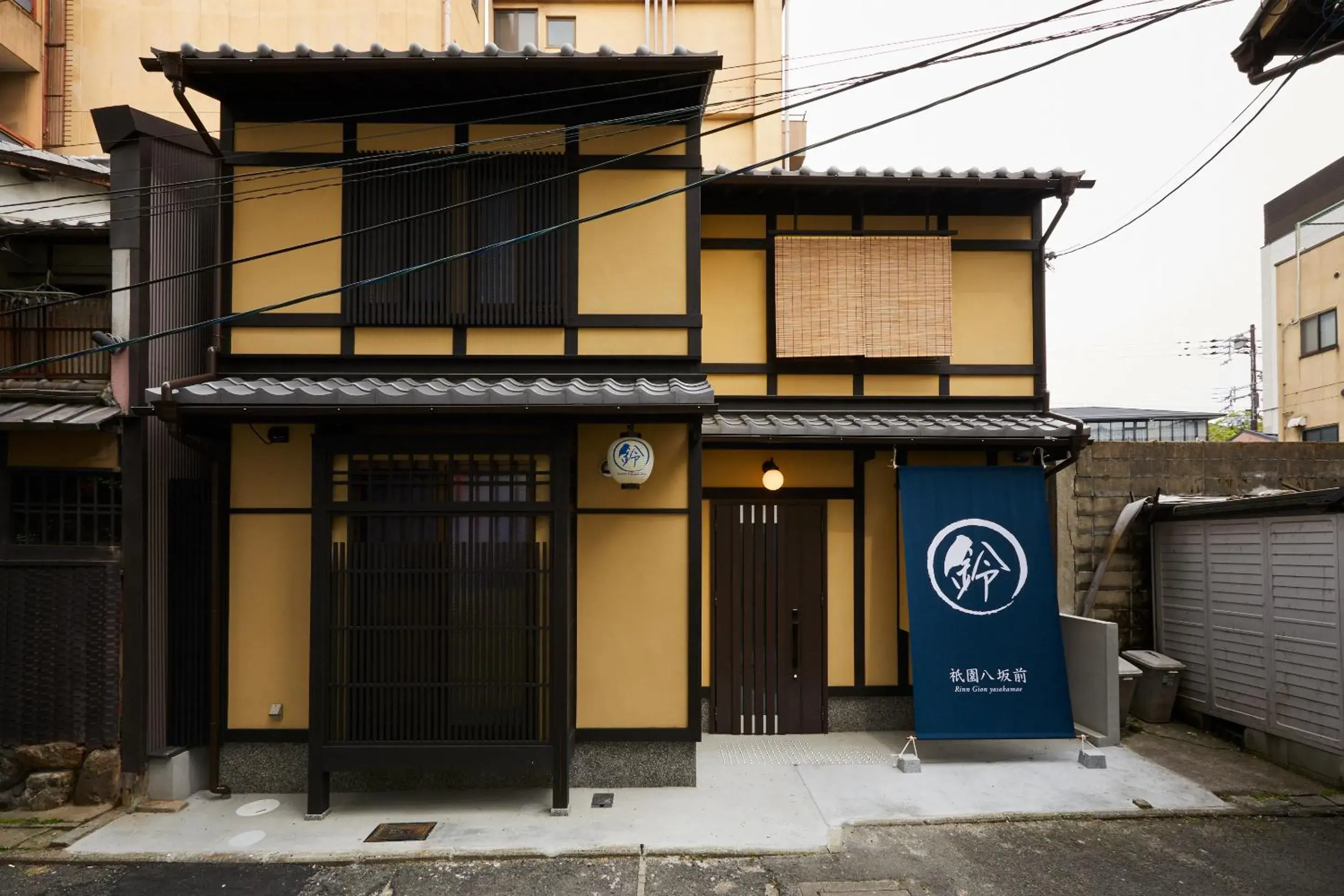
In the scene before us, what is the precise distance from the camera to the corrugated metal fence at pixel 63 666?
6.24 m

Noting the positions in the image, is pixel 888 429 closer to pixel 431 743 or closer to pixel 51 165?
pixel 431 743

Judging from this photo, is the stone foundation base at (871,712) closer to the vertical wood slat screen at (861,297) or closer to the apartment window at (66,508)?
the vertical wood slat screen at (861,297)

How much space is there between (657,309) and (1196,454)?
7595 mm

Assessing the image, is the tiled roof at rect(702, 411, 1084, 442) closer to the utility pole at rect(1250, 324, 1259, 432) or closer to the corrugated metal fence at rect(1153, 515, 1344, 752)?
the corrugated metal fence at rect(1153, 515, 1344, 752)

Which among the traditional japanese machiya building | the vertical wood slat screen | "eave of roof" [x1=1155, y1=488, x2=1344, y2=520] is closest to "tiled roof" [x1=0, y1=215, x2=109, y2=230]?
the traditional japanese machiya building

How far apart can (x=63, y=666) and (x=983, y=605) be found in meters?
8.95

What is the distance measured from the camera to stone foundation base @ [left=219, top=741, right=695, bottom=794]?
6.61 m

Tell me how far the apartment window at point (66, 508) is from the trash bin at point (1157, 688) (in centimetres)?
1113

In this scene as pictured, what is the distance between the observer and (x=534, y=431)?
6.32 metres

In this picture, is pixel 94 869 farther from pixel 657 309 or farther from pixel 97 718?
pixel 657 309

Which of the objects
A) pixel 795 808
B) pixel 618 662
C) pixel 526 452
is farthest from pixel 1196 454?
pixel 526 452

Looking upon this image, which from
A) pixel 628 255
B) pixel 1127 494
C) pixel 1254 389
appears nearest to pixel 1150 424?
pixel 1254 389

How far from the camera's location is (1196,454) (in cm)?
919

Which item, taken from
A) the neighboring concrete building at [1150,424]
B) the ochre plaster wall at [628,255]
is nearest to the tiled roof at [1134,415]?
the neighboring concrete building at [1150,424]
